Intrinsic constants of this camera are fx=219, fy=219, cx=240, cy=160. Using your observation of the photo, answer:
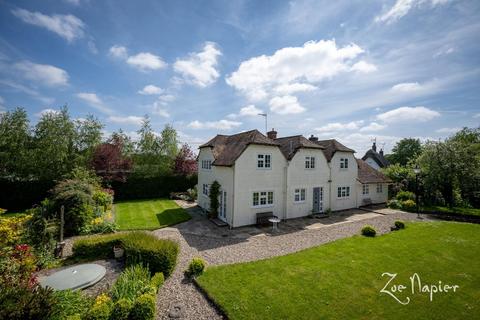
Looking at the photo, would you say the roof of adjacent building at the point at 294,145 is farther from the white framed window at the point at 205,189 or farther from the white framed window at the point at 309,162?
the white framed window at the point at 205,189

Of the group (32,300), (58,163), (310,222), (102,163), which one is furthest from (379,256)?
(58,163)

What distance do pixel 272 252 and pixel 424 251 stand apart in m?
8.95

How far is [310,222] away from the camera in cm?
1964

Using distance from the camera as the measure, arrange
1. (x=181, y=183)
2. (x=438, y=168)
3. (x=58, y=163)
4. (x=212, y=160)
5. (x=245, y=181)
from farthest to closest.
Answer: (x=181, y=183) < (x=58, y=163) < (x=438, y=168) < (x=212, y=160) < (x=245, y=181)

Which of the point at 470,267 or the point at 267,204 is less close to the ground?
the point at 267,204

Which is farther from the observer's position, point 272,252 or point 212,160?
point 212,160

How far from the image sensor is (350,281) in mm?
9625

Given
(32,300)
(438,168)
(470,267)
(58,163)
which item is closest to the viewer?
(32,300)

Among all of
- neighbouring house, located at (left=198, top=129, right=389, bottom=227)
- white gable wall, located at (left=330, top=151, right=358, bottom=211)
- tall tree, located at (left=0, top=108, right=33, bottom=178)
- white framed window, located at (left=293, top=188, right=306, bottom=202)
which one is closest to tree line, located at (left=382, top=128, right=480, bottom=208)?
neighbouring house, located at (left=198, top=129, right=389, bottom=227)

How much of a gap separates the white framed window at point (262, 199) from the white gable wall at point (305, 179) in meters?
1.94

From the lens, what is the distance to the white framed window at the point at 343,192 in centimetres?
2420

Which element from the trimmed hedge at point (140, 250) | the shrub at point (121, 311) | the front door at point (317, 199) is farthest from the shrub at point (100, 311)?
the front door at point (317, 199)

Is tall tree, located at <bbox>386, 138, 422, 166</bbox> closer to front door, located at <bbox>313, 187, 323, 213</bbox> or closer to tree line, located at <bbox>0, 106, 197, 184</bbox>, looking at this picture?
front door, located at <bbox>313, 187, 323, 213</bbox>

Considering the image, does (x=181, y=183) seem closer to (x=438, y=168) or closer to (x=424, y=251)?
(x=424, y=251)
